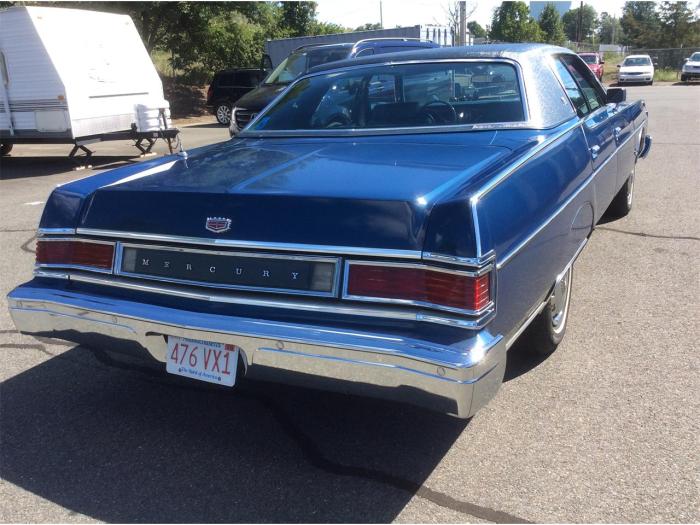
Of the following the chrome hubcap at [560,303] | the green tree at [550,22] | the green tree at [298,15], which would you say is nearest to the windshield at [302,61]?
the chrome hubcap at [560,303]

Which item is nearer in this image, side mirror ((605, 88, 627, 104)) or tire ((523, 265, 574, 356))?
tire ((523, 265, 574, 356))

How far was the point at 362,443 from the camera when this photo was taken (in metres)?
2.96

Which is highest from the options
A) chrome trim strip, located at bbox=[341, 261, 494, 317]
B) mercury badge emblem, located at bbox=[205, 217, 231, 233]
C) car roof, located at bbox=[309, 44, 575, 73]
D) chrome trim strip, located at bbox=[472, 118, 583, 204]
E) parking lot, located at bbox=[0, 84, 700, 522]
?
car roof, located at bbox=[309, 44, 575, 73]

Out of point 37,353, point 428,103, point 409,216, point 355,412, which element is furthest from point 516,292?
point 37,353

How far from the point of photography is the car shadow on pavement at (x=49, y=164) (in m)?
11.9

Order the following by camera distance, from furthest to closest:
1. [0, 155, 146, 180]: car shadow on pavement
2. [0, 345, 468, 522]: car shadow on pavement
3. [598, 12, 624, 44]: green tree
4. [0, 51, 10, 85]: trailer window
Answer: [598, 12, 624, 44]: green tree
[0, 155, 146, 180]: car shadow on pavement
[0, 51, 10, 85]: trailer window
[0, 345, 468, 522]: car shadow on pavement

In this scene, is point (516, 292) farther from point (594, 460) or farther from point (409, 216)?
point (594, 460)

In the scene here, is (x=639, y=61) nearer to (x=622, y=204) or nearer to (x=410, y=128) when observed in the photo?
(x=622, y=204)

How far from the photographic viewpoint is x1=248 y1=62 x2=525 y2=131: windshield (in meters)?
3.71

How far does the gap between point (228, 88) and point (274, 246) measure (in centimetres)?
1947

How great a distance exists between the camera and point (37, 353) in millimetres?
3992

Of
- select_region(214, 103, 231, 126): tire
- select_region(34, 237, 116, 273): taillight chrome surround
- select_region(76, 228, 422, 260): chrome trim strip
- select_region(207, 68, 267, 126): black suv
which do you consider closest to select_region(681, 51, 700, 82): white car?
select_region(207, 68, 267, 126): black suv

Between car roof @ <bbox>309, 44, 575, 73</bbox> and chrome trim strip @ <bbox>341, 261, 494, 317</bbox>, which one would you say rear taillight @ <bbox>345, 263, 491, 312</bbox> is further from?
car roof @ <bbox>309, 44, 575, 73</bbox>

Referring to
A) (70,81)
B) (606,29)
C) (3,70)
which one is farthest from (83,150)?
(606,29)
